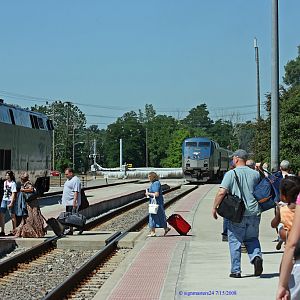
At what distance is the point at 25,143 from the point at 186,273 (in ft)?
74.2

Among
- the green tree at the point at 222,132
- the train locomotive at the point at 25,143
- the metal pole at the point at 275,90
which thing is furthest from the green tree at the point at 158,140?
the metal pole at the point at 275,90

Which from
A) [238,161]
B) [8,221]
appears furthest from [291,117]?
[238,161]

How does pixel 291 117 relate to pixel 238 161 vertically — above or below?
above

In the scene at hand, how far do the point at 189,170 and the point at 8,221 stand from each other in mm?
41453

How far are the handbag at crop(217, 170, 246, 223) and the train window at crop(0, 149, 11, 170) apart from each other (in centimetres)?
1923

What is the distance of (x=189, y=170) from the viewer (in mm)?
62875

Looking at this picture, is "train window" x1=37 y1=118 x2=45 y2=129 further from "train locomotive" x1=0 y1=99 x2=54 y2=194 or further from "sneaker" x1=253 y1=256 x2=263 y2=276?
"sneaker" x1=253 y1=256 x2=263 y2=276

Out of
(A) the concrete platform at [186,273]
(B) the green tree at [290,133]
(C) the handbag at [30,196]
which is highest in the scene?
(B) the green tree at [290,133]

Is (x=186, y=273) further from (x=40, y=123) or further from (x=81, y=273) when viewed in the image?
(x=40, y=123)

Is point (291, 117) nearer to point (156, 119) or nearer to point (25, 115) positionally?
point (25, 115)

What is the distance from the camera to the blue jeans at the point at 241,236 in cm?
1016

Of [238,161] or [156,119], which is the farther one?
[156,119]

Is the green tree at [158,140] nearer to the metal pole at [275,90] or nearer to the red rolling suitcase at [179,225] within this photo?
the metal pole at [275,90]

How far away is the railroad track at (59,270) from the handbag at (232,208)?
2.40 meters
